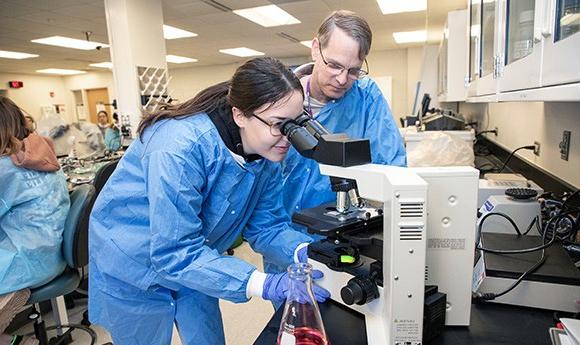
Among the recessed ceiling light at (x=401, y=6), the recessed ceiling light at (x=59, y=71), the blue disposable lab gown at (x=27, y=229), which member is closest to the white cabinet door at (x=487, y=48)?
the blue disposable lab gown at (x=27, y=229)

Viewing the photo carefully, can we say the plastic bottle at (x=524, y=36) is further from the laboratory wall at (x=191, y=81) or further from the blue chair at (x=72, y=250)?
the laboratory wall at (x=191, y=81)

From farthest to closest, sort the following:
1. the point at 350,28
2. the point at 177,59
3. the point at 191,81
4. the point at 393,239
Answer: the point at 191,81 < the point at 177,59 < the point at 350,28 < the point at 393,239

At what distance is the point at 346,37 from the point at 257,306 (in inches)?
69.0

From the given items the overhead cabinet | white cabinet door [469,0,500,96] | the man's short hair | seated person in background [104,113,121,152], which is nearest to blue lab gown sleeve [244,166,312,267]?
the man's short hair

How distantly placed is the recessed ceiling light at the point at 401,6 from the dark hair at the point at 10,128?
153 inches

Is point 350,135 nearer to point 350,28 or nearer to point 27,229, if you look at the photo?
point 350,28

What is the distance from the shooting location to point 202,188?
2.93 feet

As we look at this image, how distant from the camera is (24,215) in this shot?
154 cm

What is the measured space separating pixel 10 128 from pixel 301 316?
157 cm

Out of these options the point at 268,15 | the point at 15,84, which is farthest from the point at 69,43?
the point at 15,84

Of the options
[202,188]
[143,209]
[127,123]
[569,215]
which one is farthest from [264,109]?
[127,123]

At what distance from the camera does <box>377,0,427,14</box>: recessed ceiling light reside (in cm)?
430

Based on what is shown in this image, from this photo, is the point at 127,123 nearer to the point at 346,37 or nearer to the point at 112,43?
the point at 112,43

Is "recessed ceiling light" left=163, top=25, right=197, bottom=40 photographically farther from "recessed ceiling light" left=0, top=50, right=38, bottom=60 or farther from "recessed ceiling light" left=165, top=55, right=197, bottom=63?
"recessed ceiling light" left=0, top=50, right=38, bottom=60
